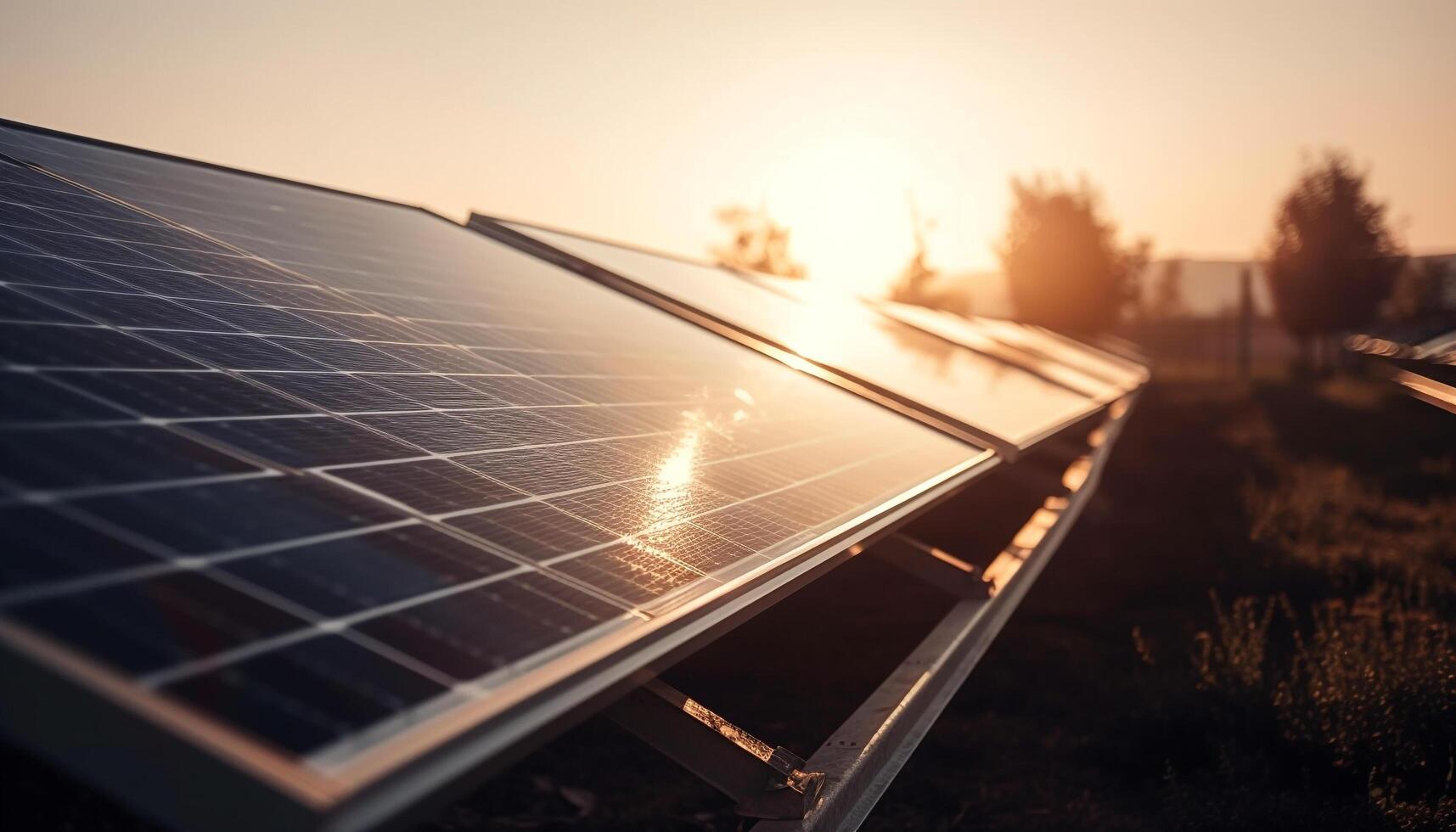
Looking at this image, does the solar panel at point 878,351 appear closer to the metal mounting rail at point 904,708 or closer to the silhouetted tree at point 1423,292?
the metal mounting rail at point 904,708

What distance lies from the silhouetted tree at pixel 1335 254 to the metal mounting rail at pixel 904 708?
66.6 metres

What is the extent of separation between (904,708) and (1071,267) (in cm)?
9387

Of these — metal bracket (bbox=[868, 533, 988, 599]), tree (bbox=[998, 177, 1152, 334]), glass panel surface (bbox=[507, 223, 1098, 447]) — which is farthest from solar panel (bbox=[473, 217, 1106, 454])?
tree (bbox=[998, 177, 1152, 334])

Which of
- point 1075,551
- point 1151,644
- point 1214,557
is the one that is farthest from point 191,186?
point 1214,557

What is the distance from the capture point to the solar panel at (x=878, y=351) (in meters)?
10.4

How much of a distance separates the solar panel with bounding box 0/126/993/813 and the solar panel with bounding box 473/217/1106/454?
174 cm

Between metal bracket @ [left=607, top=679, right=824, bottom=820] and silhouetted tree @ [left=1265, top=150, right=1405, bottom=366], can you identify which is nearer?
metal bracket @ [left=607, top=679, right=824, bottom=820]

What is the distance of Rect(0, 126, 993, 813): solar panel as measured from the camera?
7.42 ft

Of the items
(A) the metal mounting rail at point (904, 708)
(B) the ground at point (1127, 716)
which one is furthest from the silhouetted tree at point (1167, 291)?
(A) the metal mounting rail at point (904, 708)

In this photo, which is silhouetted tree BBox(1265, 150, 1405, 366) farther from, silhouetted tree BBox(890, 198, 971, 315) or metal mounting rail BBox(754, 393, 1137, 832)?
metal mounting rail BBox(754, 393, 1137, 832)

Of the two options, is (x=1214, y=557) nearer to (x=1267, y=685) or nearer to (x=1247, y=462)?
(x=1267, y=685)

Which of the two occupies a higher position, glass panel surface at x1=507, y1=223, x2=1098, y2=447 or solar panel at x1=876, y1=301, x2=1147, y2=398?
glass panel surface at x1=507, y1=223, x2=1098, y2=447

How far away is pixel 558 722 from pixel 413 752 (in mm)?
490

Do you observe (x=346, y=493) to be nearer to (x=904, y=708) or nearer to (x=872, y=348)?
(x=904, y=708)
